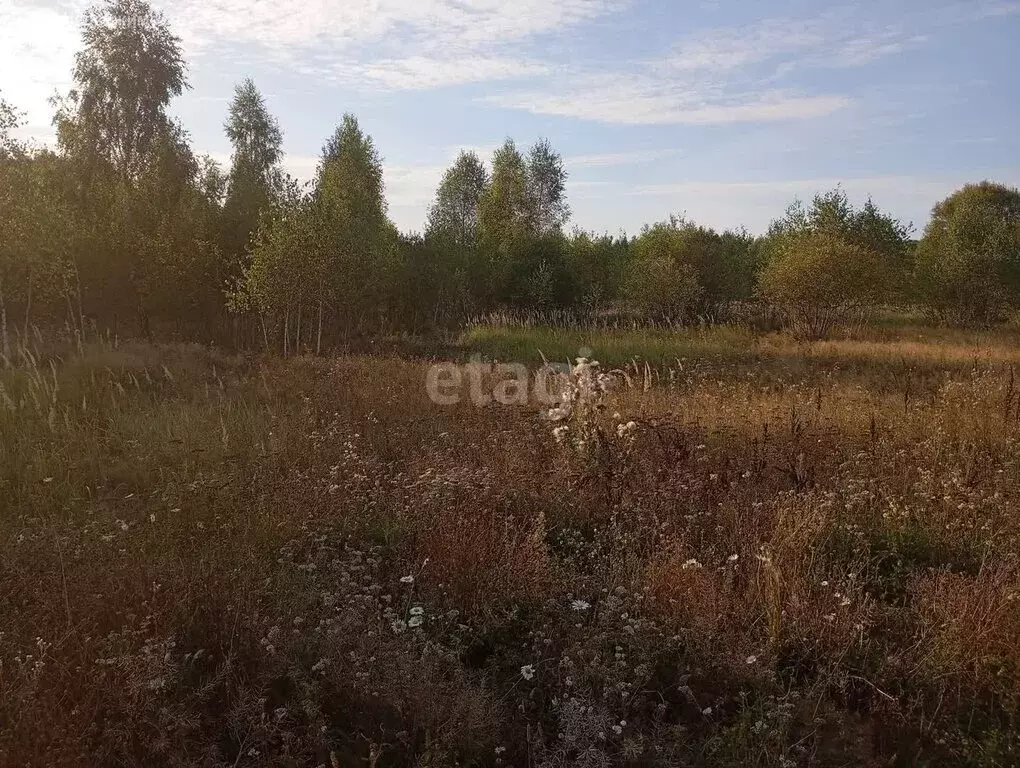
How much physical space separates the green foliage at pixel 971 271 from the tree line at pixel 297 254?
3.0 inches

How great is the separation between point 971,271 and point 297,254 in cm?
2682

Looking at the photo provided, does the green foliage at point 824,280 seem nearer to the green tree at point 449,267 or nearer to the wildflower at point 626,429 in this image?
the green tree at point 449,267

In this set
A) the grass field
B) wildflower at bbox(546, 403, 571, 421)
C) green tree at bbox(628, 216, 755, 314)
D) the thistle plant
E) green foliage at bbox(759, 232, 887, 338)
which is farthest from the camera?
green tree at bbox(628, 216, 755, 314)

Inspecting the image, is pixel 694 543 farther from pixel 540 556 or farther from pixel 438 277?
pixel 438 277

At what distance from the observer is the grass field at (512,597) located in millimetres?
2916

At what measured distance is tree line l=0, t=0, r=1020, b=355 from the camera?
59.5 ft

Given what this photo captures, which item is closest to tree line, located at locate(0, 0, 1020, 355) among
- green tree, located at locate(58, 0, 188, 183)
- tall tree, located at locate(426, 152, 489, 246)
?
green tree, located at locate(58, 0, 188, 183)

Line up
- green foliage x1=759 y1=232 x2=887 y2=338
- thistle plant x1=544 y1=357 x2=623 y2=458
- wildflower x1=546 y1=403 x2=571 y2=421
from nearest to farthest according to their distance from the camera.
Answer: thistle plant x1=544 y1=357 x2=623 y2=458 → wildflower x1=546 y1=403 x2=571 y2=421 → green foliage x1=759 y1=232 x2=887 y2=338

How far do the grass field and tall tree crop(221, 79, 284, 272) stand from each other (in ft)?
61.3

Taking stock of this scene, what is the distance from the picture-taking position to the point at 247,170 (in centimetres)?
3009

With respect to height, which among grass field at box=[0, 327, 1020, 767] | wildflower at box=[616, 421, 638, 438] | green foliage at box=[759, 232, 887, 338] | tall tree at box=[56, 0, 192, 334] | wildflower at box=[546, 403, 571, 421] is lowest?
grass field at box=[0, 327, 1020, 767]

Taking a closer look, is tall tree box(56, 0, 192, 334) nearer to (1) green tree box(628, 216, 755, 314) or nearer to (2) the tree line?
(2) the tree line

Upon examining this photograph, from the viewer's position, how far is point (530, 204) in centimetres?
4175

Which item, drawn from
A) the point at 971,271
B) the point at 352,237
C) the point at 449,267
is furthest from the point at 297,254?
the point at 971,271
